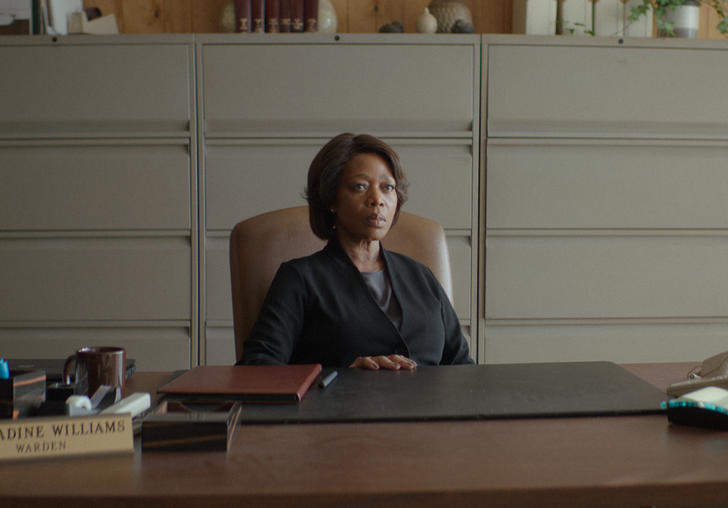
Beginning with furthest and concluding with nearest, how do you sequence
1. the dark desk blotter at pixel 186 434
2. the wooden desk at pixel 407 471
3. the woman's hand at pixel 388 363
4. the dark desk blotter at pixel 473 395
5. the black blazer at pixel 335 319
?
the black blazer at pixel 335 319 → the woman's hand at pixel 388 363 → the dark desk blotter at pixel 473 395 → the dark desk blotter at pixel 186 434 → the wooden desk at pixel 407 471

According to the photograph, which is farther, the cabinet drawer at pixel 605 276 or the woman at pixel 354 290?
the cabinet drawer at pixel 605 276

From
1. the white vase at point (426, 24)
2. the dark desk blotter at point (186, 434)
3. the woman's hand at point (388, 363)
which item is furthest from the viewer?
the white vase at point (426, 24)

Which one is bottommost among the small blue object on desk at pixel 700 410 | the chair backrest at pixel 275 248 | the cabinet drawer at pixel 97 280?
the cabinet drawer at pixel 97 280

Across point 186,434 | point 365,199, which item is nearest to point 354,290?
point 365,199

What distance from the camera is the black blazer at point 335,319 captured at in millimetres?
1494

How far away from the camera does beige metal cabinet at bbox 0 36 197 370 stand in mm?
2787

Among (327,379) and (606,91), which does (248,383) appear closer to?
(327,379)

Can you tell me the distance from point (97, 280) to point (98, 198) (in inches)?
13.0

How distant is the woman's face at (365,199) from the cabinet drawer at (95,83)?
54.5 inches

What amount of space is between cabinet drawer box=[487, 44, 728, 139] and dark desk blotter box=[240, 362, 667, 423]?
1768mm

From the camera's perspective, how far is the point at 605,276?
287 cm

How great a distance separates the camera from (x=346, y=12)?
3.24 m

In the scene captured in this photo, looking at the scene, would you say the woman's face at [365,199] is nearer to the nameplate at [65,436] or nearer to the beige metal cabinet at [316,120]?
the nameplate at [65,436]

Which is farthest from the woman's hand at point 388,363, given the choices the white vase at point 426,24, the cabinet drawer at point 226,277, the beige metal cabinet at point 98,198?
the white vase at point 426,24
